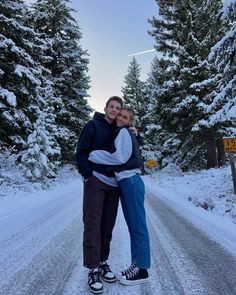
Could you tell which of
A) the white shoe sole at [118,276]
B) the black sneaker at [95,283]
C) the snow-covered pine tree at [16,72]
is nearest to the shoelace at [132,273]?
the white shoe sole at [118,276]

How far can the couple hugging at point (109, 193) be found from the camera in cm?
369

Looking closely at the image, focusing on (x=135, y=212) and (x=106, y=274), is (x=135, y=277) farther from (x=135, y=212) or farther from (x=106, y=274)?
(x=135, y=212)

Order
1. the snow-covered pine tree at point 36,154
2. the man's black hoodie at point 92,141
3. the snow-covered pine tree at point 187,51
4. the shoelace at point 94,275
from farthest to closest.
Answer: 1. the snow-covered pine tree at point 187,51
2. the snow-covered pine tree at point 36,154
3. the man's black hoodie at point 92,141
4. the shoelace at point 94,275

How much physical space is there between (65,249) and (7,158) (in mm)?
11554

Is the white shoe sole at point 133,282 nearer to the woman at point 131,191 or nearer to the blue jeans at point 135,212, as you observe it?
the woman at point 131,191

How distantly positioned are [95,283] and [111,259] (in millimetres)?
1143

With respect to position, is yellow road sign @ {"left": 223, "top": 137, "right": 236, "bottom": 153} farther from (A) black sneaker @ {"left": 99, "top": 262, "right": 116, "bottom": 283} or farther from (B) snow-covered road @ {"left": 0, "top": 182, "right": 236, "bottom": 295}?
(A) black sneaker @ {"left": 99, "top": 262, "right": 116, "bottom": 283}

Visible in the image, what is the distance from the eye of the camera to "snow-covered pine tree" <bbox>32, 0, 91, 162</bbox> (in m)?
23.8

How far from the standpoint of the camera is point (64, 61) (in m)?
24.2

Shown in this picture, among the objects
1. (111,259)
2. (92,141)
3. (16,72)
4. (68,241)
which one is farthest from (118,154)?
(16,72)

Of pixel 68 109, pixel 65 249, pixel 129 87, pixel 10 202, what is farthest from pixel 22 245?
pixel 129 87

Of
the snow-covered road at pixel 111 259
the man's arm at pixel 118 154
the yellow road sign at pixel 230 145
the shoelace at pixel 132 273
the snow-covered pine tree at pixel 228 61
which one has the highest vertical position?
the snow-covered pine tree at pixel 228 61

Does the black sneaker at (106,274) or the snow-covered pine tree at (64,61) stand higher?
the snow-covered pine tree at (64,61)

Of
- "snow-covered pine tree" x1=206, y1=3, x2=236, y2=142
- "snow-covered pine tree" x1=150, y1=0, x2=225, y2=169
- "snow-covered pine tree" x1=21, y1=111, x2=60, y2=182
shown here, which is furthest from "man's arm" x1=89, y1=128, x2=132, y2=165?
"snow-covered pine tree" x1=150, y1=0, x2=225, y2=169
